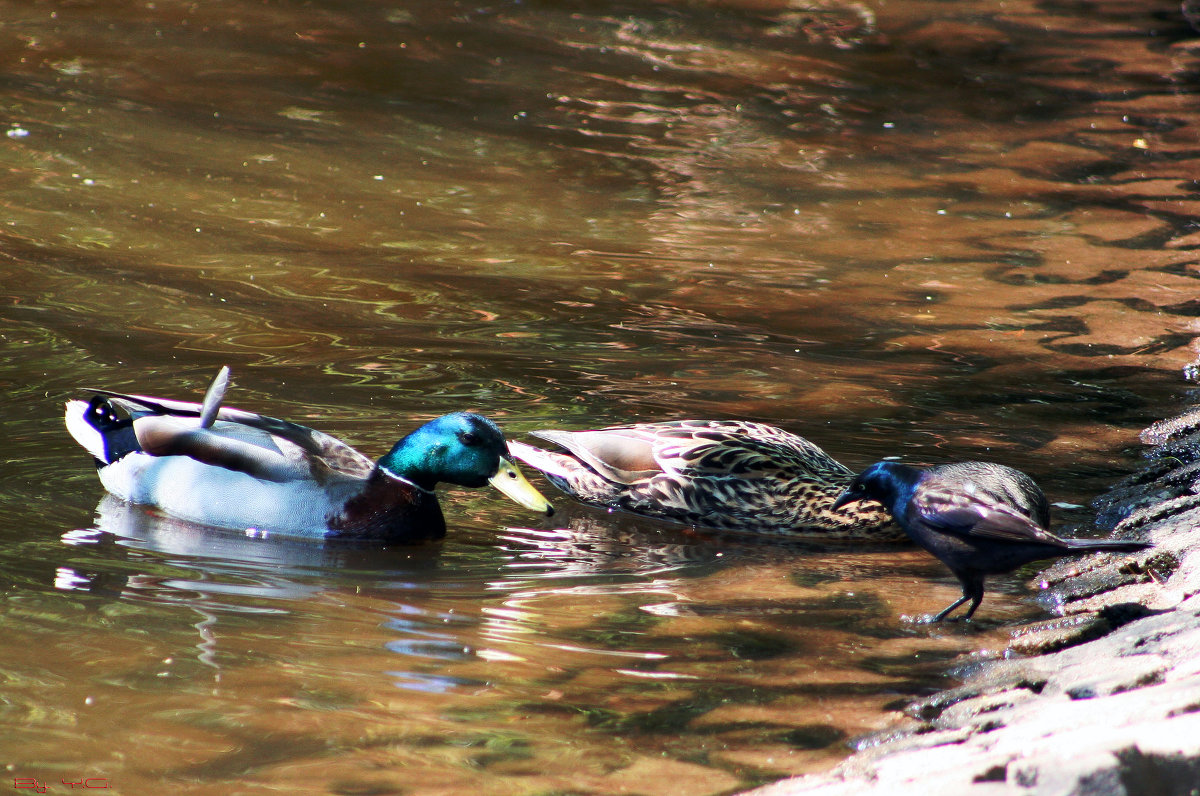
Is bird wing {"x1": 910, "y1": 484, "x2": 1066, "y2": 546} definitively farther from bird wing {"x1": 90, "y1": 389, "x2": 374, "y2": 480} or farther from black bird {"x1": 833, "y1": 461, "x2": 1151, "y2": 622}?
bird wing {"x1": 90, "y1": 389, "x2": 374, "y2": 480}

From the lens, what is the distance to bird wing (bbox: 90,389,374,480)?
20.6 ft

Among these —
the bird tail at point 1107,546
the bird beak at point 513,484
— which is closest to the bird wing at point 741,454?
the bird beak at point 513,484

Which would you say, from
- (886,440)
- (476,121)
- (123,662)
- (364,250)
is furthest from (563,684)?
(476,121)

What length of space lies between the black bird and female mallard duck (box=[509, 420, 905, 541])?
753 mm

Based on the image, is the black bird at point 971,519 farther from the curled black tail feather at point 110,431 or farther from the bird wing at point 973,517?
the curled black tail feather at point 110,431

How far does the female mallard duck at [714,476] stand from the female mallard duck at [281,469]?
0.66 m

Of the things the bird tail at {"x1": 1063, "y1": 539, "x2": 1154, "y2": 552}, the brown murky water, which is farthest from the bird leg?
the bird tail at {"x1": 1063, "y1": 539, "x2": 1154, "y2": 552}

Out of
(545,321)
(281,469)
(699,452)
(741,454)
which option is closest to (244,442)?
(281,469)

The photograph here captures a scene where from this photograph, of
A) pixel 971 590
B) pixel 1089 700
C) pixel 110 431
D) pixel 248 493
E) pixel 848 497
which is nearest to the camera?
pixel 1089 700

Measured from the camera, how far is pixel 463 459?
6.33 metres

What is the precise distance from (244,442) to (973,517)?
322 centimetres

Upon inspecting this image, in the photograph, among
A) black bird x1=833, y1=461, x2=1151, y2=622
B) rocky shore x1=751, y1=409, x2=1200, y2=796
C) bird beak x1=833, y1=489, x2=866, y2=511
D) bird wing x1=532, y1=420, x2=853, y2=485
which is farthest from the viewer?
bird wing x1=532, y1=420, x2=853, y2=485

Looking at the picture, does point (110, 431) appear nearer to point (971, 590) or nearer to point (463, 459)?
point (463, 459)

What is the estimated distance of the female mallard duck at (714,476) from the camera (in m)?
6.62
